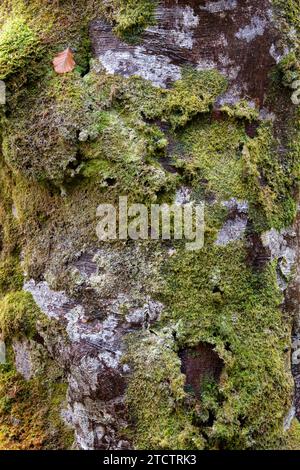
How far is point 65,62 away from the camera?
2.10 meters

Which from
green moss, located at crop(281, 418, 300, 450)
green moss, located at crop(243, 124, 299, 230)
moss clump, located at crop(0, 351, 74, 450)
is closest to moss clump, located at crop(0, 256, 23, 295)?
moss clump, located at crop(0, 351, 74, 450)

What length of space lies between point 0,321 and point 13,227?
452 millimetres

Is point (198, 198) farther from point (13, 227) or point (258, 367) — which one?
point (13, 227)

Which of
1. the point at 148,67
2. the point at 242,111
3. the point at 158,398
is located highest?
the point at 148,67

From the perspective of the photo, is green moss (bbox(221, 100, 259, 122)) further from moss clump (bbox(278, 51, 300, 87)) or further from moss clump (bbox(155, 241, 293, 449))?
moss clump (bbox(155, 241, 293, 449))

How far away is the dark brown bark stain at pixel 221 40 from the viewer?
2023 mm

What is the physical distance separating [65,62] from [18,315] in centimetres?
107

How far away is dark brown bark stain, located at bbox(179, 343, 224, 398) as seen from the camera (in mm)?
1887

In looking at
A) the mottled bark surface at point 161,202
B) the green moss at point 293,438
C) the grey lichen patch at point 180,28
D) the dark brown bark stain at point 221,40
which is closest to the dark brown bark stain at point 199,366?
the mottled bark surface at point 161,202

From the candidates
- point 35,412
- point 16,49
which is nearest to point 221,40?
point 16,49

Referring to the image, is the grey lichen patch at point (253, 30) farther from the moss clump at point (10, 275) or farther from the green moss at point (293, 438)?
the green moss at point (293, 438)

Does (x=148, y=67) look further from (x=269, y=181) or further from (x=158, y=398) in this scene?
(x=158, y=398)

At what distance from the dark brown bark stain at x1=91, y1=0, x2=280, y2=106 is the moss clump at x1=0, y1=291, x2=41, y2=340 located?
111cm
